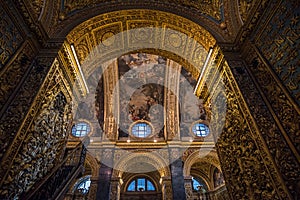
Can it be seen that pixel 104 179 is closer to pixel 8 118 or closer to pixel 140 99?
pixel 140 99

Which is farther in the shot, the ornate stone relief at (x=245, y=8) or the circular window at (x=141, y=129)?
the circular window at (x=141, y=129)

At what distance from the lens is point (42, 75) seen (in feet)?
11.8

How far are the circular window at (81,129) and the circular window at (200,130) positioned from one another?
7.49 metres

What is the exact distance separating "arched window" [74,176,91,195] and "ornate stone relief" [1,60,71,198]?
36.9 ft

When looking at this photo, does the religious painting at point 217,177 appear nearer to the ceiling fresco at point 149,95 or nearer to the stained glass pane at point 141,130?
the ceiling fresco at point 149,95

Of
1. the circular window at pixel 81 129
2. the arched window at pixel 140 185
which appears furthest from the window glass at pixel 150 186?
the circular window at pixel 81 129

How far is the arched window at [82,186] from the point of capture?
13601 mm

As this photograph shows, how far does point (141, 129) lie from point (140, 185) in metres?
4.70

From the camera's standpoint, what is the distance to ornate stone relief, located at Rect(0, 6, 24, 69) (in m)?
2.95

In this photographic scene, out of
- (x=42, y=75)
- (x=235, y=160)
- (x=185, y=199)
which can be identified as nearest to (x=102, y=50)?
(x=42, y=75)

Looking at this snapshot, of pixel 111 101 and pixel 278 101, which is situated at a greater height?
pixel 111 101

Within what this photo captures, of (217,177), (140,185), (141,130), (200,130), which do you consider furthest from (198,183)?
(141,130)

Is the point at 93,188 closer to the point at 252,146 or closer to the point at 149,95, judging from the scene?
the point at 149,95

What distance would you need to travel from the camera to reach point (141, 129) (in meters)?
13.5
